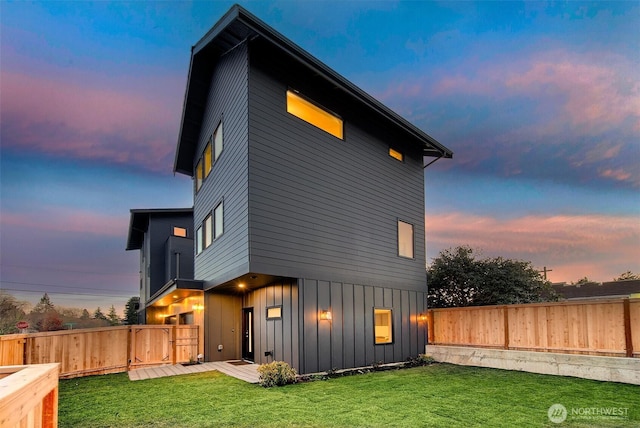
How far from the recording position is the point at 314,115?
36.5 ft

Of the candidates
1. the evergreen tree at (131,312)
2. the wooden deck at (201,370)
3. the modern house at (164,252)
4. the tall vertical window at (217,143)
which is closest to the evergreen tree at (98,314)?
the evergreen tree at (131,312)

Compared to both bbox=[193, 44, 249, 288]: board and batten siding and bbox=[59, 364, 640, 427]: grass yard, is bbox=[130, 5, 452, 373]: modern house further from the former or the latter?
bbox=[59, 364, 640, 427]: grass yard

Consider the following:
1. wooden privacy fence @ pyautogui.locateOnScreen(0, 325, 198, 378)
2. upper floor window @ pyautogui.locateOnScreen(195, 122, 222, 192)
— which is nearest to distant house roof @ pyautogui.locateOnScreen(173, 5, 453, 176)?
upper floor window @ pyautogui.locateOnScreen(195, 122, 222, 192)

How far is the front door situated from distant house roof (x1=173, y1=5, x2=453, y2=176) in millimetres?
6966

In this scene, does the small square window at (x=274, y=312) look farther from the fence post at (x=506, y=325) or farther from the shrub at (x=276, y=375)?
the fence post at (x=506, y=325)

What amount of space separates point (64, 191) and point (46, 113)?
6.35 meters

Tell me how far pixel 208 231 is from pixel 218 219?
1648 mm

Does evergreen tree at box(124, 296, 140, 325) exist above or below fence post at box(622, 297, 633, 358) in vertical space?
below

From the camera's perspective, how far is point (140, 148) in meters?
21.9

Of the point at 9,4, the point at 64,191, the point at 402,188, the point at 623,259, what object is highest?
the point at 9,4

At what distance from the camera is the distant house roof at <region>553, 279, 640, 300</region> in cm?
2703

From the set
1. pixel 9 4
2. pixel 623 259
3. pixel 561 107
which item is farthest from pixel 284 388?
pixel 623 259

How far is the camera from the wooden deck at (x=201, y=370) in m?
9.81

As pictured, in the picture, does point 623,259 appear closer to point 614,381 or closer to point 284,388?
point 614,381
